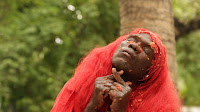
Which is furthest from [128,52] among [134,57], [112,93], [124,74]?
[112,93]

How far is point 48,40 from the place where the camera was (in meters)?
4.32

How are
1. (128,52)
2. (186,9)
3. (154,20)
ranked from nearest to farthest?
(128,52) → (154,20) → (186,9)

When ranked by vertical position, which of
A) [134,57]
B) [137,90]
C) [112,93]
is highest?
[134,57]

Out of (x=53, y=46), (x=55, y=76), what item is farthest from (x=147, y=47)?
(x=53, y=46)

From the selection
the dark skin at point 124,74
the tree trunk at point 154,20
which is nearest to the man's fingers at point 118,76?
the dark skin at point 124,74

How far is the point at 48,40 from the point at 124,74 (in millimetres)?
2725

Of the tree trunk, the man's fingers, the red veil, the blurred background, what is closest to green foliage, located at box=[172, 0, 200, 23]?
the blurred background

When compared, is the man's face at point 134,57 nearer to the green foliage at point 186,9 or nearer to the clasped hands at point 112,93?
the clasped hands at point 112,93

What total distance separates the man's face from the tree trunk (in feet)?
2.87

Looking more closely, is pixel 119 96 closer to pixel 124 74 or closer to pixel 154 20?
pixel 124 74

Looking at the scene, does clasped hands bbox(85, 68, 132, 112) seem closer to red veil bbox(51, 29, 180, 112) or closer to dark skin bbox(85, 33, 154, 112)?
dark skin bbox(85, 33, 154, 112)

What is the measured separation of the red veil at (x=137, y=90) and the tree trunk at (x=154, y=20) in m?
0.77

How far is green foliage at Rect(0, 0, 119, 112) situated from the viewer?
4.07 m

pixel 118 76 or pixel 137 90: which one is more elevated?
pixel 118 76
